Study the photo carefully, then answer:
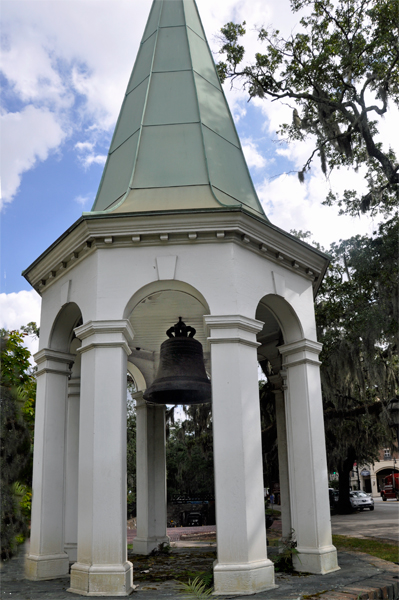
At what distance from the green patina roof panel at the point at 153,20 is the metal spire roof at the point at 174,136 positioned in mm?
38

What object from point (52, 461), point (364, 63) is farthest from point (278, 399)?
point (364, 63)

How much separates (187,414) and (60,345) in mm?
11828

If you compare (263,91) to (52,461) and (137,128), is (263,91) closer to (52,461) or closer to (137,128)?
(137,128)

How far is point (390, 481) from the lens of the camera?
46500mm

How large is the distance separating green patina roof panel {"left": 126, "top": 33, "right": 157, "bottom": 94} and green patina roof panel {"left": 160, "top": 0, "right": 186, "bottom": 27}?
1.13 ft

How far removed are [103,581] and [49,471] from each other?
6.19ft

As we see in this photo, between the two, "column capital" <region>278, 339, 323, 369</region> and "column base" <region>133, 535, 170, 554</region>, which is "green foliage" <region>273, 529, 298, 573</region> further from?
"column base" <region>133, 535, 170, 554</region>

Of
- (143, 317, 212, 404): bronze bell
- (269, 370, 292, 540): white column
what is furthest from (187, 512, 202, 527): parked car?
(143, 317, 212, 404): bronze bell

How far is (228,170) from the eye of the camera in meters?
8.32

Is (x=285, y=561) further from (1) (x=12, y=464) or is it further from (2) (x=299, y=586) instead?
(1) (x=12, y=464)

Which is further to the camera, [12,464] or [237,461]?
[12,464]

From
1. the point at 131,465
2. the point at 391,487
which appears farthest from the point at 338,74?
the point at 391,487

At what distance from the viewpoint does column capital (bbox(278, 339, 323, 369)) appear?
7.59 meters

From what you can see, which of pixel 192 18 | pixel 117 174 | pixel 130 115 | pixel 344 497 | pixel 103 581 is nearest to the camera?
pixel 103 581
